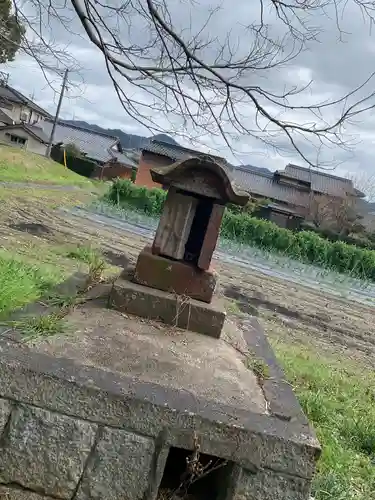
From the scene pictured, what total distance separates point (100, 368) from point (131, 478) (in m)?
0.58

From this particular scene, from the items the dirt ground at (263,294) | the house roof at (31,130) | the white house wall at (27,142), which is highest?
the house roof at (31,130)

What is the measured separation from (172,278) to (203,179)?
0.76 meters

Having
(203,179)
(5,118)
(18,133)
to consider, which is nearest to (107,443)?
(203,179)

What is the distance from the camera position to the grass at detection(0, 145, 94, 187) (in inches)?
1037

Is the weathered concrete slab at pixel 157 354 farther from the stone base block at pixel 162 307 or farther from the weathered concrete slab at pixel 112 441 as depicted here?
the weathered concrete slab at pixel 112 441

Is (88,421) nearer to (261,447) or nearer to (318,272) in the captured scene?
(261,447)

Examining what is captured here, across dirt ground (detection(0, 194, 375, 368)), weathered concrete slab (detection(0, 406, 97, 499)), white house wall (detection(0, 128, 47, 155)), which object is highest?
white house wall (detection(0, 128, 47, 155))

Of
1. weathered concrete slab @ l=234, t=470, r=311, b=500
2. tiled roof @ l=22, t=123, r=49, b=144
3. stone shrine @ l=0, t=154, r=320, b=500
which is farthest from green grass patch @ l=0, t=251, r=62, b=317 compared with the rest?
tiled roof @ l=22, t=123, r=49, b=144

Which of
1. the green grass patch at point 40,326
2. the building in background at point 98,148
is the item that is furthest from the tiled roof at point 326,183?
the green grass patch at point 40,326

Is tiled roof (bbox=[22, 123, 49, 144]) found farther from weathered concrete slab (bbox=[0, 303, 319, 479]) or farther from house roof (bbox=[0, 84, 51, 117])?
weathered concrete slab (bbox=[0, 303, 319, 479])

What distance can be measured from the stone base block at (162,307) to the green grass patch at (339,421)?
51.3 inches

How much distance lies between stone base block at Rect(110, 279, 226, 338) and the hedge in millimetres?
21451

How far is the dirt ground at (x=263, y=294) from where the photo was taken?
1029cm

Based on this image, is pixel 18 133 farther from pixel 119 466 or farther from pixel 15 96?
pixel 119 466
